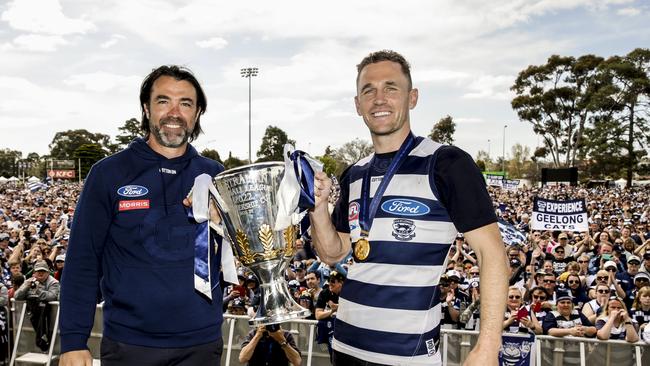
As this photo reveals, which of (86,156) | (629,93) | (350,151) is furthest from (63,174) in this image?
(629,93)

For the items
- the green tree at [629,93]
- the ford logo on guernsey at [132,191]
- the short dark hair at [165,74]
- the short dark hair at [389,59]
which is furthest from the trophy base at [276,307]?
the green tree at [629,93]

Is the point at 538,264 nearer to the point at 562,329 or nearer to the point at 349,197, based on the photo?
the point at 562,329

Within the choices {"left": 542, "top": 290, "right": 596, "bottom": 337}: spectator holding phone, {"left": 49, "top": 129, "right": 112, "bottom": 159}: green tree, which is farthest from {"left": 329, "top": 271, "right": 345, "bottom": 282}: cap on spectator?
{"left": 49, "top": 129, "right": 112, "bottom": 159}: green tree

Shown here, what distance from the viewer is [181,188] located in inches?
93.7

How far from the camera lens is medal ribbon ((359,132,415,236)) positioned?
2143 millimetres

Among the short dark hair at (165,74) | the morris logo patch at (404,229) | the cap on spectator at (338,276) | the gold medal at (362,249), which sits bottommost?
the cap on spectator at (338,276)

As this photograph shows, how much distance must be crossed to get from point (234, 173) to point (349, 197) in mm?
543

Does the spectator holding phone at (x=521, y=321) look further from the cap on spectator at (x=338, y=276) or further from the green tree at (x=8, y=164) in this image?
the green tree at (x=8, y=164)

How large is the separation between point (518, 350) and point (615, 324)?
1.60m

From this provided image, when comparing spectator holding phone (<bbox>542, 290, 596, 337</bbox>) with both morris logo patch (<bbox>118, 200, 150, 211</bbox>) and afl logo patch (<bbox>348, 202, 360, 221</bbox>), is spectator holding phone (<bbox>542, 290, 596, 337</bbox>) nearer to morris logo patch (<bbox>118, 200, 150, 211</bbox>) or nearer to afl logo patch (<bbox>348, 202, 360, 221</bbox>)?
afl logo patch (<bbox>348, 202, 360, 221</bbox>)

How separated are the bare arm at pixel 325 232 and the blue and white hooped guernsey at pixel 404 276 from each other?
26 centimetres

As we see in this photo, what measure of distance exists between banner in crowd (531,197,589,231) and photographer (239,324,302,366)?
876 centimetres

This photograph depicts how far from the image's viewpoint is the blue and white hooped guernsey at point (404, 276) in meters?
2.02

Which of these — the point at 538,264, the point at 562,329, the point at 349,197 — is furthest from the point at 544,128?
the point at 349,197
